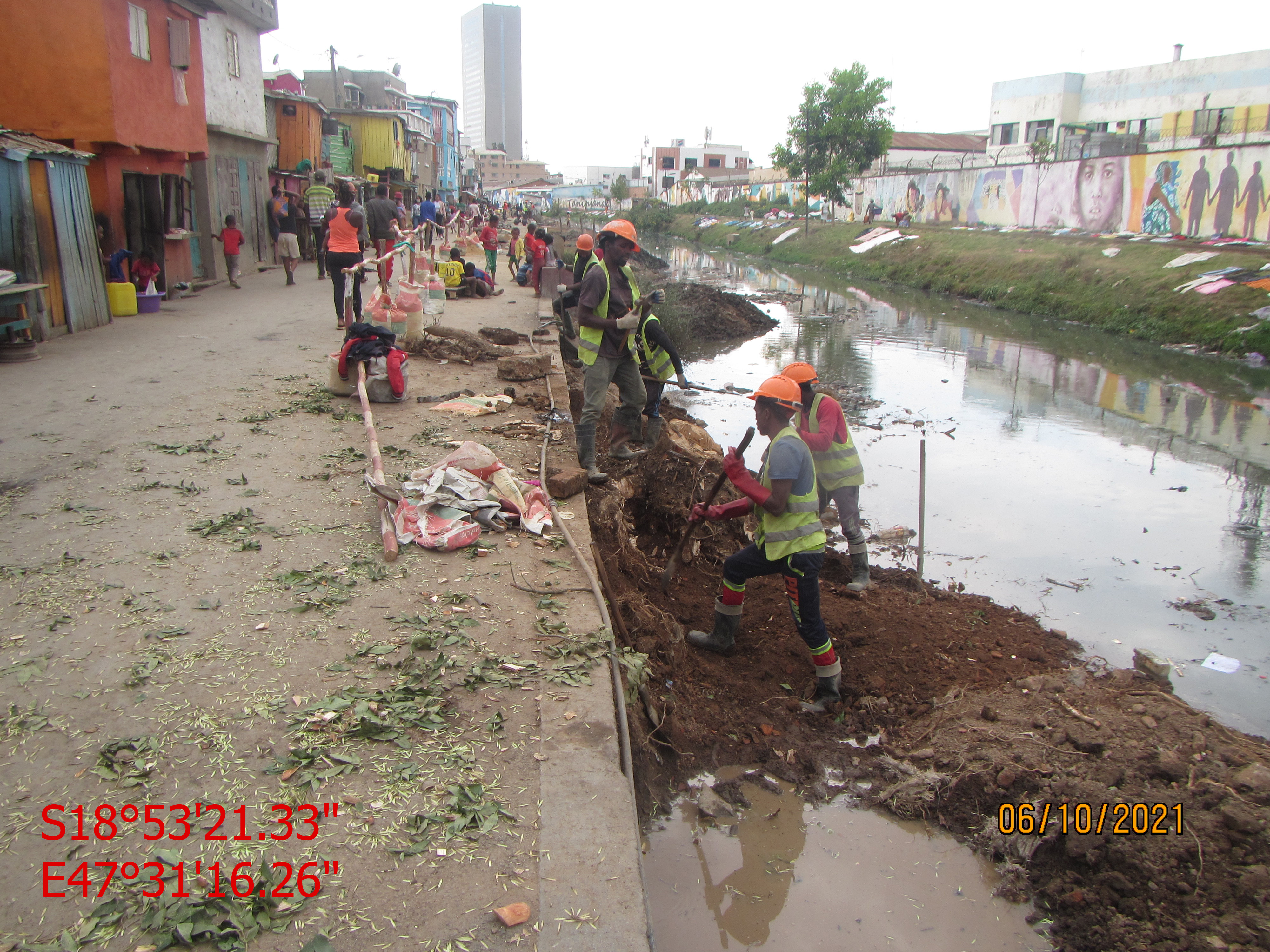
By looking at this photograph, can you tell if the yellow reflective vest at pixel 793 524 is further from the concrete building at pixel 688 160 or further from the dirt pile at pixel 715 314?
the concrete building at pixel 688 160

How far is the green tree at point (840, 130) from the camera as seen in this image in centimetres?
4459

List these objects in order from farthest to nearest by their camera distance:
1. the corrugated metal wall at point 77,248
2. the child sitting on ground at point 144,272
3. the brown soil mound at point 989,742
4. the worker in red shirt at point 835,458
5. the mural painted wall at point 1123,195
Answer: the mural painted wall at point 1123,195, the child sitting on ground at point 144,272, the corrugated metal wall at point 77,248, the worker in red shirt at point 835,458, the brown soil mound at point 989,742

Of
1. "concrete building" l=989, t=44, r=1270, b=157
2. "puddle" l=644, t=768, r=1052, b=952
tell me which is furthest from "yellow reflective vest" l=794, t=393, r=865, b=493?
"concrete building" l=989, t=44, r=1270, b=157

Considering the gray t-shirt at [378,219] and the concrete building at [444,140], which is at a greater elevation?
the concrete building at [444,140]

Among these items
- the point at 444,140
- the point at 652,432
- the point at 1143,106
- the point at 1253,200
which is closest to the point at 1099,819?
the point at 652,432

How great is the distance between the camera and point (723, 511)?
488cm

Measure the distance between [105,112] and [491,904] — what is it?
1366 cm

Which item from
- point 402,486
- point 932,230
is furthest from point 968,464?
point 932,230

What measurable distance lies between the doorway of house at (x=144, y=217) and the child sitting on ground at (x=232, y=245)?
186 cm

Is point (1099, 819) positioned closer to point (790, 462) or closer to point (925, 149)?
point (790, 462)

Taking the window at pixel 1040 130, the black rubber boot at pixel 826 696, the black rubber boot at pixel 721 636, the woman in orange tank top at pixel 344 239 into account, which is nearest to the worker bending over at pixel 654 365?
the black rubber boot at pixel 721 636

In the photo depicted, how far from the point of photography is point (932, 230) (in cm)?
3419

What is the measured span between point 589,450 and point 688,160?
107029 millimetres

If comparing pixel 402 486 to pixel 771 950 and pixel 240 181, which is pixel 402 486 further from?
pixel 240 181
